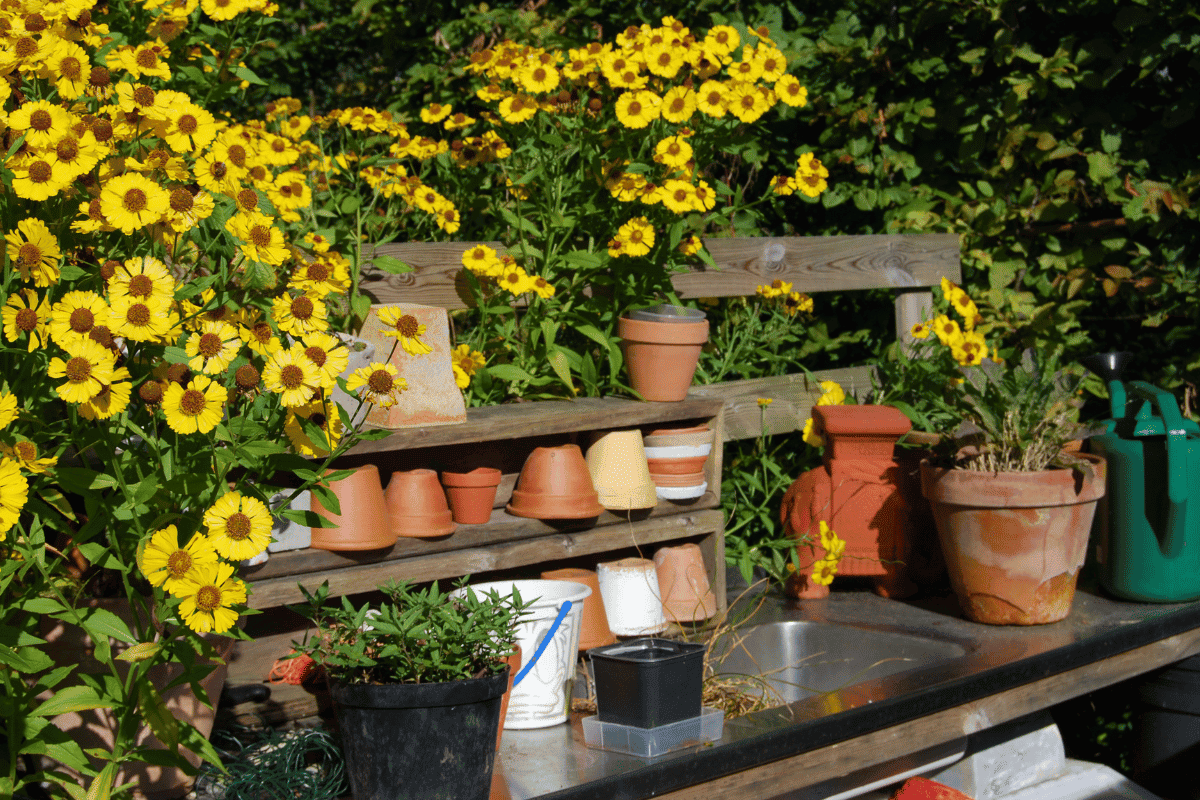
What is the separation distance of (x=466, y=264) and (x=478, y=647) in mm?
857

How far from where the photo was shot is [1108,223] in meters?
2.74

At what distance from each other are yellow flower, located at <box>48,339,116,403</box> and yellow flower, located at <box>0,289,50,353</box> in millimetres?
55

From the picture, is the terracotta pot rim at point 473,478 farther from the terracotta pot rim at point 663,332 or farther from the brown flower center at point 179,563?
the brown flower center at point 179,563

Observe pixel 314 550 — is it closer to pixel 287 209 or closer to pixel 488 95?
pixel 287 209

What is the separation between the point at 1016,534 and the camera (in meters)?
1.95

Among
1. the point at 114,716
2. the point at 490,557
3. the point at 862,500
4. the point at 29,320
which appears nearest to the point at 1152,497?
the point at 862,500

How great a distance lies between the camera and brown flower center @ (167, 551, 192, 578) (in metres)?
1.05

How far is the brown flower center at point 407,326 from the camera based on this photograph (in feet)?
4.04

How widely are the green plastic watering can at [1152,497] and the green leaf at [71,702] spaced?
174 centimetres

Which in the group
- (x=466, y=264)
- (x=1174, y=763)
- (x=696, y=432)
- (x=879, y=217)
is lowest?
(x=1174, y=763)

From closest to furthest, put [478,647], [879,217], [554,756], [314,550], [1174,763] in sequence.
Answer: [478,647] < [554,756] < [314,550] < [1174,763] < [879,217]

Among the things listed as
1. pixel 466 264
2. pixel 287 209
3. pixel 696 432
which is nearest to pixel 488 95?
pixel 466 264

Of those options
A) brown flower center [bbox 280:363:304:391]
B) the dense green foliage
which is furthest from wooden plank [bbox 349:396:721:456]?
the dense green foliage

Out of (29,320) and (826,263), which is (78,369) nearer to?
(29,320)
